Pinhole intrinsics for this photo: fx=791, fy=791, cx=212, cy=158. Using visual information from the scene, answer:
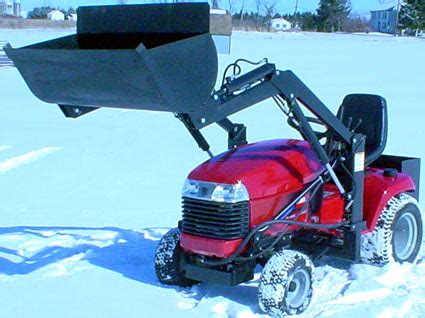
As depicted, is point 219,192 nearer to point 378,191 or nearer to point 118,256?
point 378,191

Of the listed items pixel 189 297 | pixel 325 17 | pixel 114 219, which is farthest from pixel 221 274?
pixel 325 17

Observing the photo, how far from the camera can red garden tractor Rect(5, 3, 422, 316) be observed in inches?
131

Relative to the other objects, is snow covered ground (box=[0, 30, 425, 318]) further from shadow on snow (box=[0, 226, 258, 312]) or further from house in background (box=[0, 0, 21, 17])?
house in background (box=[0, 0, 21, 17])

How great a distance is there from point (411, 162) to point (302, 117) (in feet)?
4.91

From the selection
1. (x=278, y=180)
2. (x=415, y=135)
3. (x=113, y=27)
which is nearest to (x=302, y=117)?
(x=278, y=180)

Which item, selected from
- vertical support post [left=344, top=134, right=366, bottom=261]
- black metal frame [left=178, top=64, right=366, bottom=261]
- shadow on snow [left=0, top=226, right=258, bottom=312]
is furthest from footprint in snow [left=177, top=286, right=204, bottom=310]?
vertical support post [left=344, top=134, right=366, bottom=261]

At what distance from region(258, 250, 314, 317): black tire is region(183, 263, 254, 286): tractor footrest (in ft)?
0.45

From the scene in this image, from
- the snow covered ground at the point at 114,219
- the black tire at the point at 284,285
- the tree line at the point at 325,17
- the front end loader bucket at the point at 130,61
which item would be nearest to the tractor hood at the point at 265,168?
the black tire at the point at 284,285

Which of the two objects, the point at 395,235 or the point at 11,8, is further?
the point at 11,8

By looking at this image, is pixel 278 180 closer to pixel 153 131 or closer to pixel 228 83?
pixel 228 83

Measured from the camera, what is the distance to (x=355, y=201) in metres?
4.38

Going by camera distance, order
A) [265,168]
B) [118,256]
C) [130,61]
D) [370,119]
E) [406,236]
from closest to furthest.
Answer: [130,61]
[265,168]
[370,119]
[406,236]
[118,256]

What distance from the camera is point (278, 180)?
4.10 metres

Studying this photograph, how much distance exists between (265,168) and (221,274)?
60 cm
